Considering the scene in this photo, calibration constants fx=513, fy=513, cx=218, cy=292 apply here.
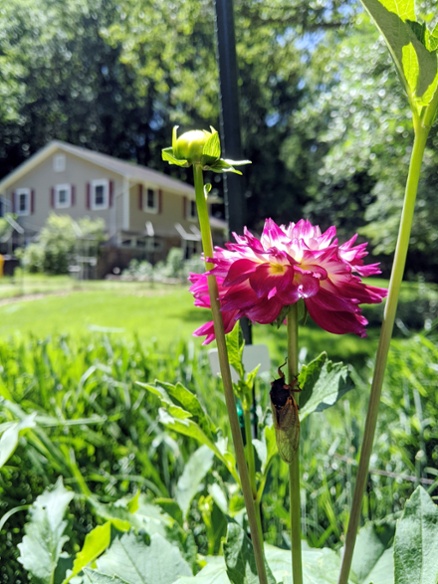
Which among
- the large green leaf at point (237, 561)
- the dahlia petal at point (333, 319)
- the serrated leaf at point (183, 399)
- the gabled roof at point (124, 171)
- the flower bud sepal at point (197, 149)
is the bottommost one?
the large green leaf at point (237, 561)

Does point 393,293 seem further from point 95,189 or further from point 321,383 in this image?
point 95,189

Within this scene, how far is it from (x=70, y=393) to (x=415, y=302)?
2.34 meters

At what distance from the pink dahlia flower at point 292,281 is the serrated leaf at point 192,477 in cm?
22

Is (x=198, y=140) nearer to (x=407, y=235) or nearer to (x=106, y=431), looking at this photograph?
(x=407, y=235)

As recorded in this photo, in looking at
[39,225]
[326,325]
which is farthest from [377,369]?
[39,225]

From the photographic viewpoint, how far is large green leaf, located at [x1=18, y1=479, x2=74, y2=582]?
27cm

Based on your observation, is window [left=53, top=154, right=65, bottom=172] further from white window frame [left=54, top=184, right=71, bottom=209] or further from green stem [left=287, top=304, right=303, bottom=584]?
green stem [left=287, top=304, right=303, bottom=584]

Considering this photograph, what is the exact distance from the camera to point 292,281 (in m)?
0.17

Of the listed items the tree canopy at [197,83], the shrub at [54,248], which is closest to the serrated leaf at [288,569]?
the tree canopy at [197,83]

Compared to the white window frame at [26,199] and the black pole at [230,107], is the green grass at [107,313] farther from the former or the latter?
the black pole at [230,107]

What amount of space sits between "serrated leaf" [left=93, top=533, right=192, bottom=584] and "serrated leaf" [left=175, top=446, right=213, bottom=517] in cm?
10

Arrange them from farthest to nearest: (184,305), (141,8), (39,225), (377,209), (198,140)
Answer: (39,225)
(184,305)
(377,209)
(141,8)
(198,140)

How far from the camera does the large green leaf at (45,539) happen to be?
27 centimetres

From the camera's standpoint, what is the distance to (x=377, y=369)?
0.62ft
